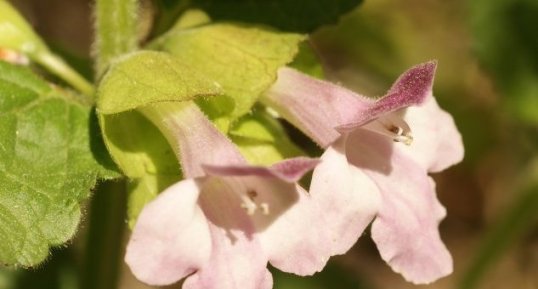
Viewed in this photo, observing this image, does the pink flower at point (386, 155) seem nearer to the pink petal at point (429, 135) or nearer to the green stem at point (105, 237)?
the pink petal at point (429, 135)

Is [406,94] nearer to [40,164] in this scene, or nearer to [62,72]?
[40,164]

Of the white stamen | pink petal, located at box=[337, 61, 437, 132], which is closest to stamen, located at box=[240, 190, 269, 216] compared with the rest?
the white stamen

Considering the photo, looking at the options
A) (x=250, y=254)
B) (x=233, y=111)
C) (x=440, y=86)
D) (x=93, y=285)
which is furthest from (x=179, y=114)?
(x=440, y=86)

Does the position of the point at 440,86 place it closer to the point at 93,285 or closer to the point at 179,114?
the point at 93,285

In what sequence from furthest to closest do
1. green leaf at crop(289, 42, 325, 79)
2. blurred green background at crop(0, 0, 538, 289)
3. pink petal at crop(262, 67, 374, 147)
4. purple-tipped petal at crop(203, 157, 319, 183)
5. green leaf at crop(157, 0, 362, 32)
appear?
blurred green background at crop(0, 0, 538, 289) → green leaf at crop(157, 0, 362, 32) → green leaf at crop(289, 42, 325, 79) → pink petal at crop(262, 67, 374, 147) → purple-tipped petal at crop(203, 157, 319, 183)

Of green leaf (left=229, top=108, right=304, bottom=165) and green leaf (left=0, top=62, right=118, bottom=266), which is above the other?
green leaf (left=229, top=108, right=304, bottom=165)

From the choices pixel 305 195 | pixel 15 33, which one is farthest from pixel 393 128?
pixel 15 33

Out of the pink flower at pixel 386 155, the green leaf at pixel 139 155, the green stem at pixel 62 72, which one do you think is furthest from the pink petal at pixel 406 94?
the green stem at pixel 62 72

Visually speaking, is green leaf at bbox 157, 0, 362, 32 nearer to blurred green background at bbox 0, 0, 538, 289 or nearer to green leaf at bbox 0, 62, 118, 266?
green leaf at bbox 0, 62, 118, 266
